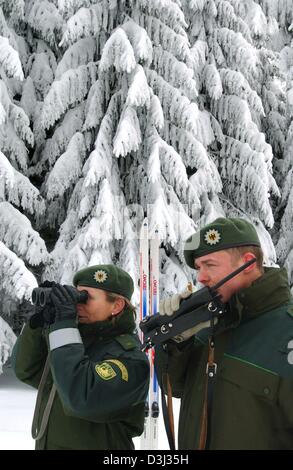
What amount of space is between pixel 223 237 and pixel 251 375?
0.48m

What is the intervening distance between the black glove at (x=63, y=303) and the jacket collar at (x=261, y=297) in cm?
69

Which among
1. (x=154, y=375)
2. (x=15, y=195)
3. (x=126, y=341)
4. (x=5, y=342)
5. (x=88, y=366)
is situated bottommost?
(x=5, y=342)

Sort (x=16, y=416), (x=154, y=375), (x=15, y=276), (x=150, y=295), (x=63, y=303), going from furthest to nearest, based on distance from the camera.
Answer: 1. (x=15, y=276)
2. (x=16, y=416)
3. (x=150, y=295)
4. (x=154, y=375)
5. (x=63, y=303)

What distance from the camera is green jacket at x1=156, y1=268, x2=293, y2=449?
1.91 meters

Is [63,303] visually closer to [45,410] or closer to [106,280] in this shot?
[106,280]

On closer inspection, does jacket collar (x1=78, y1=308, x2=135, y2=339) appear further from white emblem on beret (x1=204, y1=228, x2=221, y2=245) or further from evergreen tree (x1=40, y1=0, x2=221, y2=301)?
evergreen tree (x1=40, y1=0, x2=221, y2=301)

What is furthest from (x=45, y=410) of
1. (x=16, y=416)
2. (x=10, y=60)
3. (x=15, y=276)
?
(x=10, y=60)

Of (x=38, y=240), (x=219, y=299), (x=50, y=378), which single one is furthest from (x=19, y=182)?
(x=219, y=299)

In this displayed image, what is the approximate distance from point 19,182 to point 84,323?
30.2 feet

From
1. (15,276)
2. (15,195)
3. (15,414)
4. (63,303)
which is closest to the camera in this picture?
(63,303)

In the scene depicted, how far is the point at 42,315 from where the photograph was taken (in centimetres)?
262

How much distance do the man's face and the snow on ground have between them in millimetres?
5177

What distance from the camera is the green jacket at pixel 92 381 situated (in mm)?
2348
